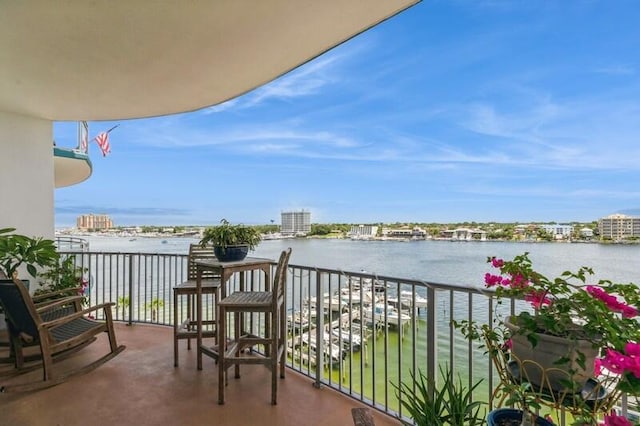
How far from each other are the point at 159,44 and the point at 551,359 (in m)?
2.98

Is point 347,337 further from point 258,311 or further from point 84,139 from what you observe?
point 84,139

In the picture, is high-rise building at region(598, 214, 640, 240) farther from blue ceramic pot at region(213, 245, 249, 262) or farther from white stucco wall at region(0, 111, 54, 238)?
white stucco wall at region(0, 111, 54, 238)


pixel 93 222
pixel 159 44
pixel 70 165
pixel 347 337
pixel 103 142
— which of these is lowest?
pixel 347 337

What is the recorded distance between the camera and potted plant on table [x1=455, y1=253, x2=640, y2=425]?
1101 mm

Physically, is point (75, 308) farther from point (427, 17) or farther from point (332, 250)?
point (332, 250)

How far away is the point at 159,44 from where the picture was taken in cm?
252

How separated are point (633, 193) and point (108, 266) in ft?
26.9

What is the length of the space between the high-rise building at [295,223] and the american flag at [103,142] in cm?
560

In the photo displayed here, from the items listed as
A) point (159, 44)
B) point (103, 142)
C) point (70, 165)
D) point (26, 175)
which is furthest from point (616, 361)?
point (103, 142)

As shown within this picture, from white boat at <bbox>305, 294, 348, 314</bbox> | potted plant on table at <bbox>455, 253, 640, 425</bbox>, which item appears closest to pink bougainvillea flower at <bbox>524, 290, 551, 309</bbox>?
potted plant on table at <bbox>455, 253, 640, 425</bbox>

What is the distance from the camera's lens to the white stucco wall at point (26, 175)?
400 centimetres

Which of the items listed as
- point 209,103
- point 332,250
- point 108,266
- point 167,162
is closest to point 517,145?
point 332,250

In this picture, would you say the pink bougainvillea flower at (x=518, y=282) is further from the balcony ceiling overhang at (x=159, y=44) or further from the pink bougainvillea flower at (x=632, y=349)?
the balcony ceiling overhang at (x=159, y=44)

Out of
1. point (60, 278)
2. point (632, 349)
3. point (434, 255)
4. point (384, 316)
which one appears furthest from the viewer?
point (434, 255)
